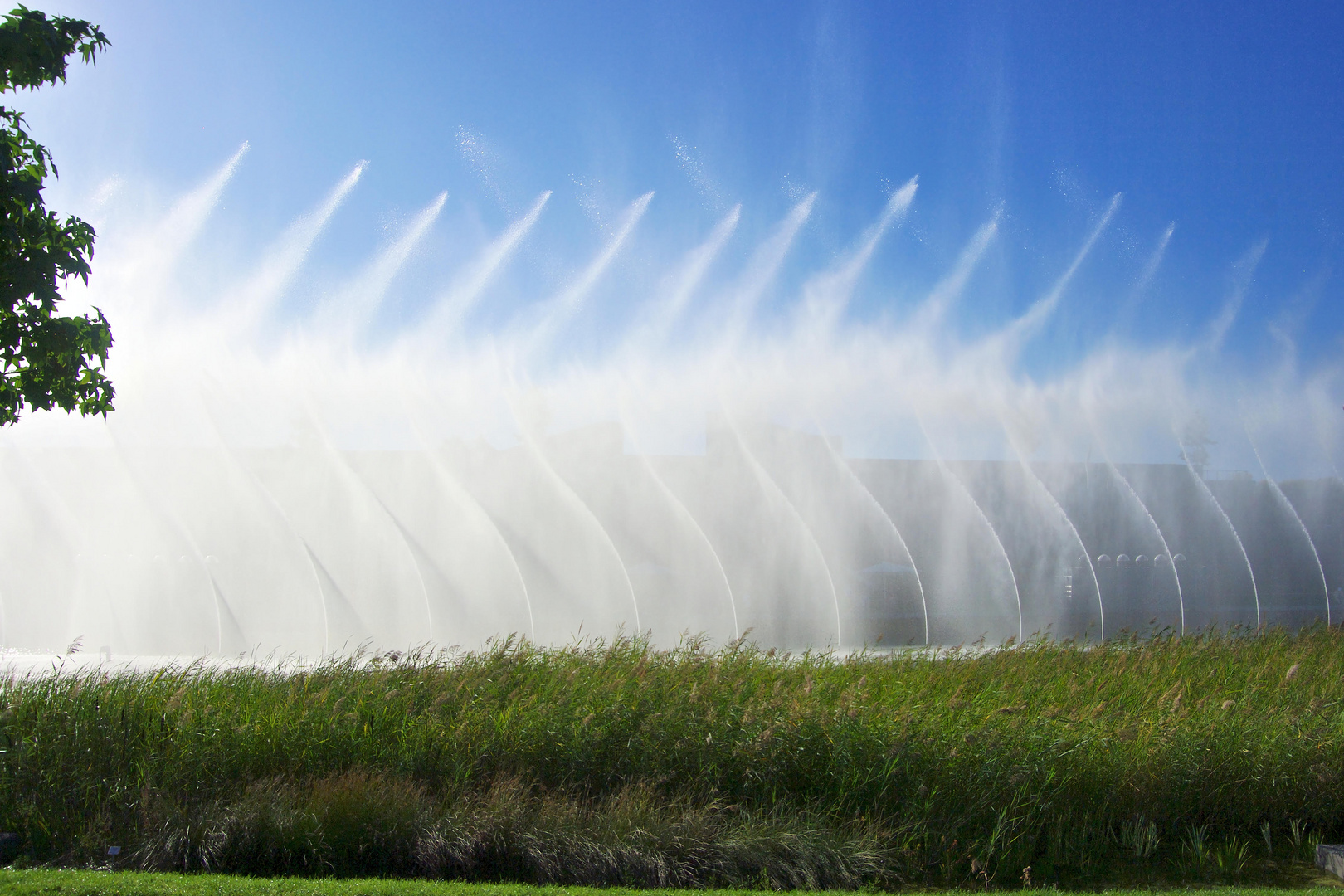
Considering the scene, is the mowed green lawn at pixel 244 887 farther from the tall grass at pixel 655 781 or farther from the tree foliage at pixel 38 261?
the tree foliage at pixel 38 261

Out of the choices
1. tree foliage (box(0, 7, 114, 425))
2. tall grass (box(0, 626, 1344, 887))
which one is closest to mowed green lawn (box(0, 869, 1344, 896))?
tall grass (box(0, 626, 1344, 887))

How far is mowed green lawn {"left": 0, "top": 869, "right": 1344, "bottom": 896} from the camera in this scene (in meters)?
5.31

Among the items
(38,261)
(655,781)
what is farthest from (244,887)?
(38,261)

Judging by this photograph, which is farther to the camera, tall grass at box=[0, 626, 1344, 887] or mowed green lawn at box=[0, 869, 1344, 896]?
tall grass at box=[0, 626, 1344, 887]

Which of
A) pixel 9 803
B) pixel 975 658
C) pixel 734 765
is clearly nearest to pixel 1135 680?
pixel 975 658

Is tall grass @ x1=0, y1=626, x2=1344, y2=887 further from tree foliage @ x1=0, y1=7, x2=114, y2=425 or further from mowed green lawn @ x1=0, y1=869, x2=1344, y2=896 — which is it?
tree foliage @ x1=0, y1=7, x2=114, y2=425

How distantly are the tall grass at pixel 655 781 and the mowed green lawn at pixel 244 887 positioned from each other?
21.4 inches

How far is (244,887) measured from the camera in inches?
218

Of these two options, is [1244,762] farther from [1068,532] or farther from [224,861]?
[1068,532]

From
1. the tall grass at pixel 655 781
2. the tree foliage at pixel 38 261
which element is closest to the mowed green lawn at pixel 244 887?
the tall grass at pixel 655 781

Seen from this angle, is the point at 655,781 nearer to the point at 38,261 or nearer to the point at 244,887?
the point at 244,887

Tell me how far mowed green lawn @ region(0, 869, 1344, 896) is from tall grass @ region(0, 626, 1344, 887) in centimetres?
A: 54

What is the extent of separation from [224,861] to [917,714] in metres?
5.78

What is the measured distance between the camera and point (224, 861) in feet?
20.9
